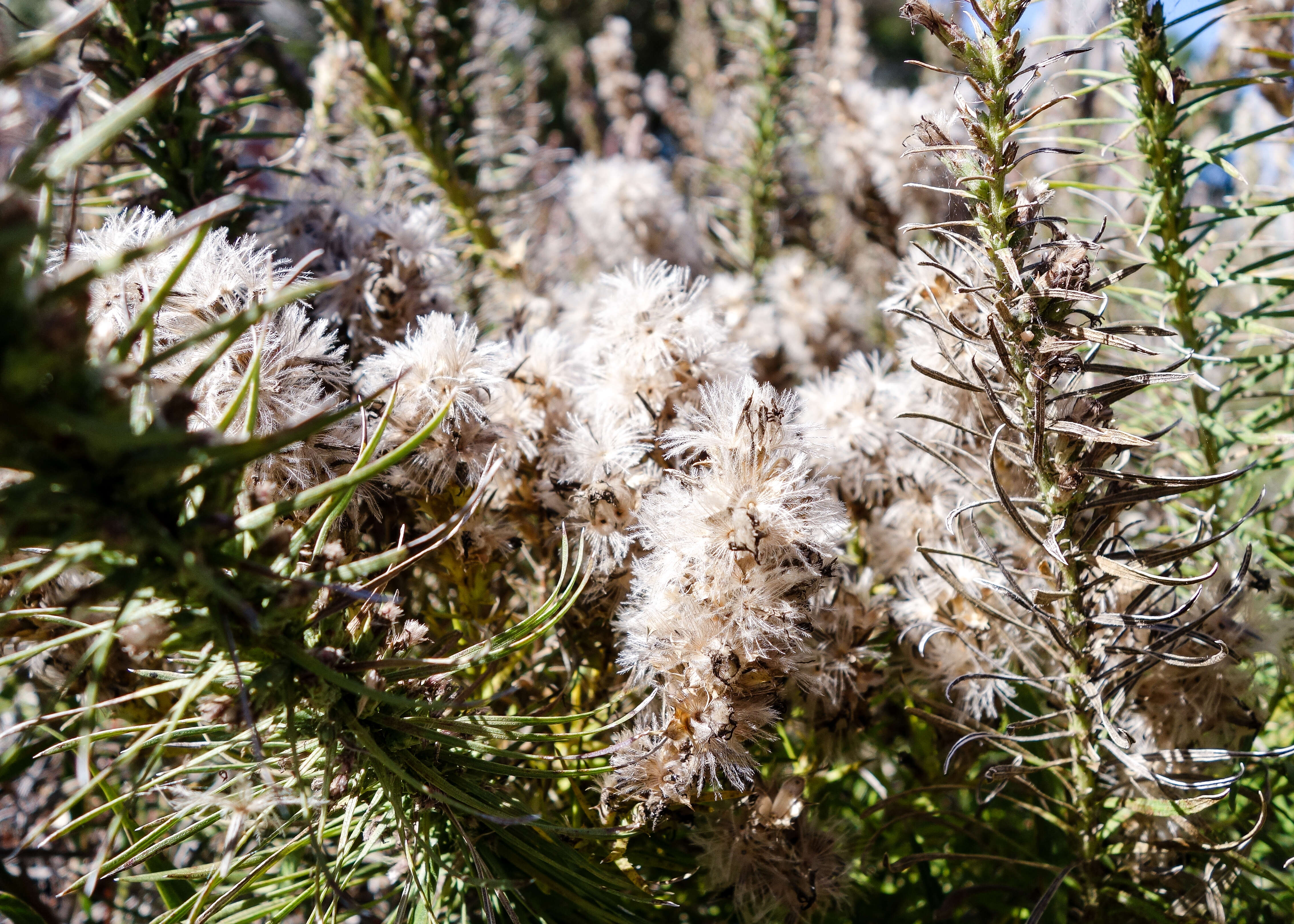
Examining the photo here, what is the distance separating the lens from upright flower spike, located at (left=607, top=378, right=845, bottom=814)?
1.22 ft

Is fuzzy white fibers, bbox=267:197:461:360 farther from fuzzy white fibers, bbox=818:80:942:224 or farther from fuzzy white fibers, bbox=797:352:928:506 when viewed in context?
fuzzy white fibers, bbox=818:80:942:224

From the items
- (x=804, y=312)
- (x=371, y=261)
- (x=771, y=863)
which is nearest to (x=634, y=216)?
(x=804, y=312)

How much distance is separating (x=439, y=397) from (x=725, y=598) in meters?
0.18

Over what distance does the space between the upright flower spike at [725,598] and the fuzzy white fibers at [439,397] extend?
0.36 ft

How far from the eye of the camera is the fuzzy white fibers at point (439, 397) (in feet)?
1.34

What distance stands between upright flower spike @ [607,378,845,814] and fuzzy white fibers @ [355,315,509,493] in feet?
0.36

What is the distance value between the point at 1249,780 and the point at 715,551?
16.0 inches

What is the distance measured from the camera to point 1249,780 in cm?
50

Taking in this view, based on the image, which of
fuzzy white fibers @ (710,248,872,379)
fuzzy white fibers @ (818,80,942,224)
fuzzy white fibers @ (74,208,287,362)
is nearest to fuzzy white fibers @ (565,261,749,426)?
fuzzy white fibers @ (74,208,287,362)

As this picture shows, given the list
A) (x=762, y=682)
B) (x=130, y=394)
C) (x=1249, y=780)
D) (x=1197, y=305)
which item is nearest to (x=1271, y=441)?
(x=1197, y=305)

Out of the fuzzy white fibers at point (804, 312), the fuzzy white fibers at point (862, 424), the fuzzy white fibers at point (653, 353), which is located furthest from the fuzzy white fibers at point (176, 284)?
the fuzzy white fibers at point (804, 312)

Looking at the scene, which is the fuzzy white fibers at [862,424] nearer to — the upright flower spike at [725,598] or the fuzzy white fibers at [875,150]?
the upright flower spike at [725,598]

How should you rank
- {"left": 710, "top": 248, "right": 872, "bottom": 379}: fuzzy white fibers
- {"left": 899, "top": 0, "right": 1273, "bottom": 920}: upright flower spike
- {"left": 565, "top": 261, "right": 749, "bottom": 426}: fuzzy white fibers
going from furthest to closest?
{"left": 710, "top": 248, "right": 872, "bottom": 379}: fuzzy white fibers < {"left": 565, "top": 261, "right": 749, "bottom": 426}: fuzzy white fibers < {"left": 899, "top": 0, "right": 1273, "bottom": 920}: upright flower spike

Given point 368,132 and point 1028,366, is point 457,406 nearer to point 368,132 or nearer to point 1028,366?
point 1028,366
